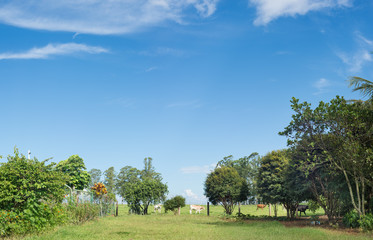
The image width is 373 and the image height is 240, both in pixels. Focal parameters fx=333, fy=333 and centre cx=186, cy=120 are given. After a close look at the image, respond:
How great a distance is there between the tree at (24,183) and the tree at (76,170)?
769 inches

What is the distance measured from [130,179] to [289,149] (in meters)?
55.8

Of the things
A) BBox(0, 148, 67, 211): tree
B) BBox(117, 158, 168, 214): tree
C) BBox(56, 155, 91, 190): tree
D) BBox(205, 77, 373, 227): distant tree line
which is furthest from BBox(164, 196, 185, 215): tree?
BBox(0, 148, 67, 211): tree

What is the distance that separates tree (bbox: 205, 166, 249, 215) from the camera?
3578cm

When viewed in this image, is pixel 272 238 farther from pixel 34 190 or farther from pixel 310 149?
pixel 34 190

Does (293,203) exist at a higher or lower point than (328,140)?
lower

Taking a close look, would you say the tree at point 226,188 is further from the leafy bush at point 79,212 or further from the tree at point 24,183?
the tree at point 24,183

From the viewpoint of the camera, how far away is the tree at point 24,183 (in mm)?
12680

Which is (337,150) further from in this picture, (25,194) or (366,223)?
(25,194)

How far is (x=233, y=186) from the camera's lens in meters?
35.9

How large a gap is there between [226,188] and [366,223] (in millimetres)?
19702

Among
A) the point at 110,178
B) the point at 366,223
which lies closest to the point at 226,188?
the point at 366,223

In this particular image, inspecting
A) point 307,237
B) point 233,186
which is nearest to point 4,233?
point 307,237

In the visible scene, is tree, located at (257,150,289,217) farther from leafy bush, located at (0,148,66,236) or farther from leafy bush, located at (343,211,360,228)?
leafy bush, located at (0,148,66,236)

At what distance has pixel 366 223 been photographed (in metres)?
16.7
